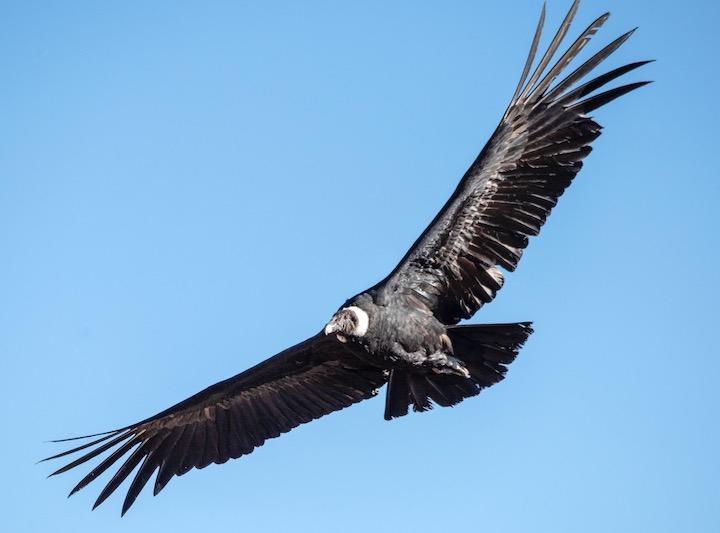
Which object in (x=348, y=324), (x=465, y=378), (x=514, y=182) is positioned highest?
(x=514, y=182)

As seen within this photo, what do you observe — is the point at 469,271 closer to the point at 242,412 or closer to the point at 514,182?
the point at 514,182

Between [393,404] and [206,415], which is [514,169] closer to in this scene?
[393,404]

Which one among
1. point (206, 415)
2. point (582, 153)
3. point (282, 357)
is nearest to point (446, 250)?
point (582, 153)

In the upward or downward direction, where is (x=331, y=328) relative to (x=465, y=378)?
upward

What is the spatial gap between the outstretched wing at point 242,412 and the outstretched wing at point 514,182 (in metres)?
1.56

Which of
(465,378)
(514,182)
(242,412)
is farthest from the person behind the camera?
(242,412)

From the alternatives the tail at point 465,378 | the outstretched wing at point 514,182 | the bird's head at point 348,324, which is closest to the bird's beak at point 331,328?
the bird's head at point 348,324

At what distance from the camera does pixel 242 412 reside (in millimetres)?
11586

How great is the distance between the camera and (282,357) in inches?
440

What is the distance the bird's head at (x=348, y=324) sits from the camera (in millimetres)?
9766

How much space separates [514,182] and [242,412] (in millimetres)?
4103

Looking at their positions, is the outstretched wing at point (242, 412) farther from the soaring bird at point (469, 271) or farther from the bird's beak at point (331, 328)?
the bird's beak at point (331, 328)

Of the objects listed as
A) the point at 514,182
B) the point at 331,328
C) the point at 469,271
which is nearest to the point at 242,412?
the point at 331,328

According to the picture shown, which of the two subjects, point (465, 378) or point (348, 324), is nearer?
point (348, 324)
